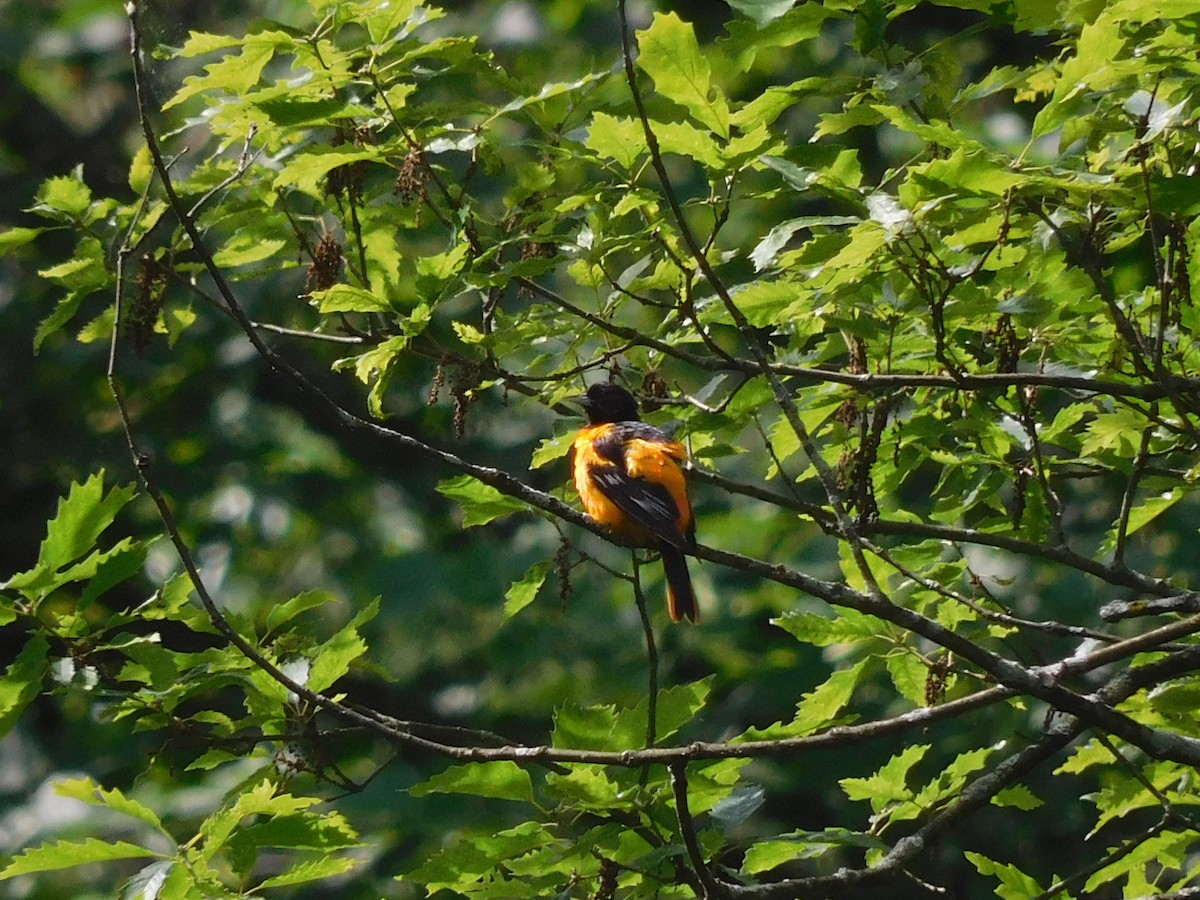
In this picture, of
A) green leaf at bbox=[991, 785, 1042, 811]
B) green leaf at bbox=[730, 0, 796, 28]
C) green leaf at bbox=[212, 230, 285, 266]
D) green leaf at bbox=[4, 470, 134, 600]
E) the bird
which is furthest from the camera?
the bird

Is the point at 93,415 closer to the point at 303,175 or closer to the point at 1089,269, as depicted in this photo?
Result: the point at 303,175

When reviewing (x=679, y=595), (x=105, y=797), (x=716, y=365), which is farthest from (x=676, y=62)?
(x=679, y=595)

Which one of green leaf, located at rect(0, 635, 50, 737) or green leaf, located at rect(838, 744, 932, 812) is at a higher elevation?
green leaf, located at rect(0, 635, 50, 737)

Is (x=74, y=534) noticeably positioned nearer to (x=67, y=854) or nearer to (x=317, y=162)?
(x=67, y=854)

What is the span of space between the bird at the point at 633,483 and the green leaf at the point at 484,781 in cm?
159

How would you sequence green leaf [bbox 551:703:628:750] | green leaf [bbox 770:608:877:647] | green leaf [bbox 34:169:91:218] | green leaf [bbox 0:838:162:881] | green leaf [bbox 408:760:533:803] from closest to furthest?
1. green leaf [bbox 0:838:162:881]
2. green leaf [bbox 408:760:533:803]
3. green leaf [bbox 551:703:628:750]
4. green leaf [bbox 770:608:877:647]
5. green leaf [bbox 34:169:91:218]

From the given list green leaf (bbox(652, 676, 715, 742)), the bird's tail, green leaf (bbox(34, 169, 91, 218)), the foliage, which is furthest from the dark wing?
green leaf (bbox(34, 169, 91, 218))

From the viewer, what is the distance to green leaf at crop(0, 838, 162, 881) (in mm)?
2355

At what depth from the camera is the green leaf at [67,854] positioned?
236 cm

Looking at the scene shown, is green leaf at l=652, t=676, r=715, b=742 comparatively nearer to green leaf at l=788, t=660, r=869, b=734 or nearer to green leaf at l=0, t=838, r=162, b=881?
green leaf at l=788, t=660, r=869, b=734

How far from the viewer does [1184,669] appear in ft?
9.53

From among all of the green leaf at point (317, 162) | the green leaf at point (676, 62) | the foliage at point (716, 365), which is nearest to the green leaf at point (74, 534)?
→ the foliage at point (716, 365)

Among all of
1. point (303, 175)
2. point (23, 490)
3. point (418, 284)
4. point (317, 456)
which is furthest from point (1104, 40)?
point (23, 490)

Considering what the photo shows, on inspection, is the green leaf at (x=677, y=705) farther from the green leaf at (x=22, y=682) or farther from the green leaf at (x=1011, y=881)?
the green leaf at (x=22, y=682)
